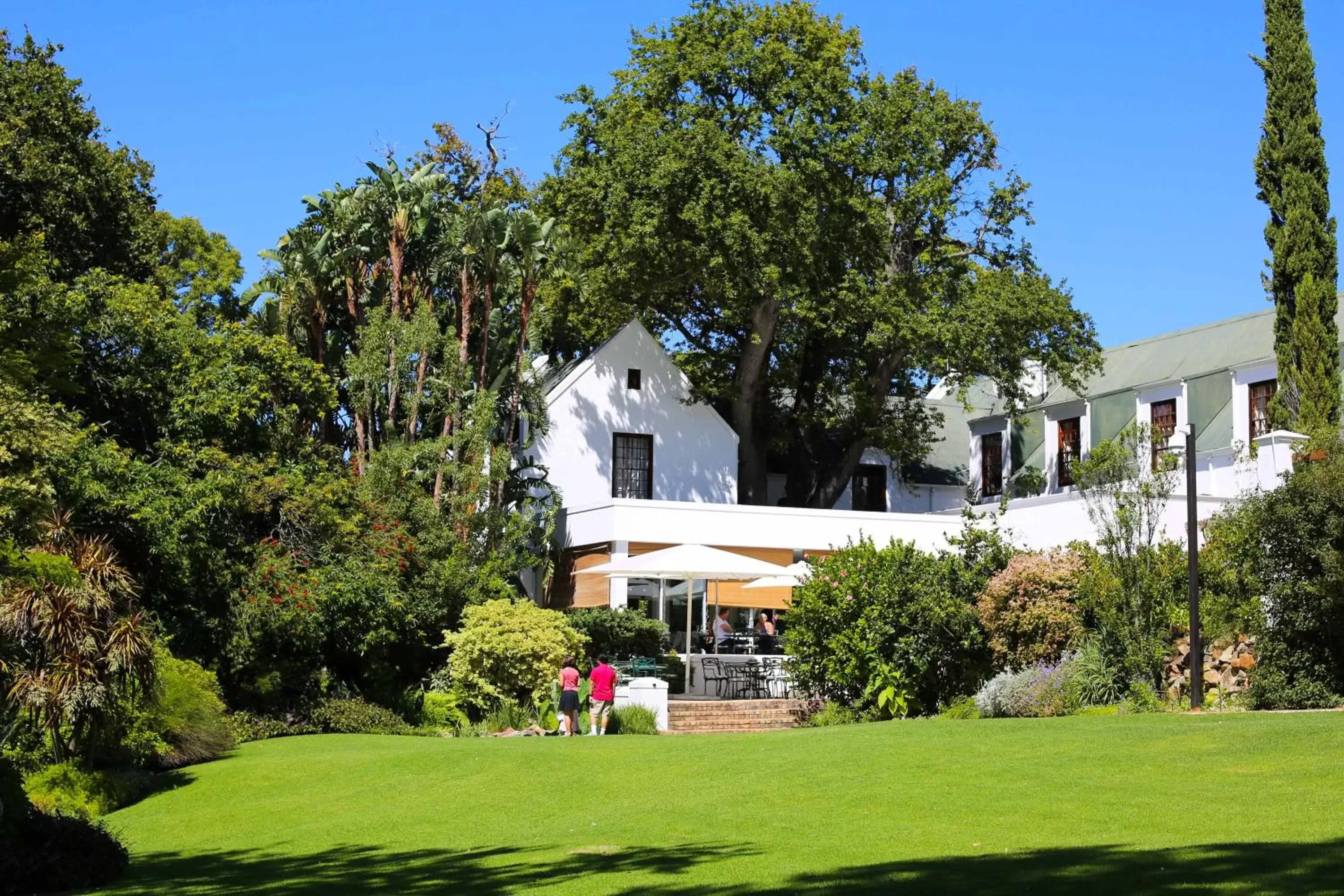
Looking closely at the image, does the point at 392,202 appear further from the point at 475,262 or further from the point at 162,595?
the point at 162,595

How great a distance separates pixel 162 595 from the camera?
2686 centimetres

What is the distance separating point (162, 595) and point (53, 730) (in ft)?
24.1

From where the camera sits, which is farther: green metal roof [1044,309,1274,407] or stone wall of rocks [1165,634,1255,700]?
green metal roof [1044,309,1274,407]

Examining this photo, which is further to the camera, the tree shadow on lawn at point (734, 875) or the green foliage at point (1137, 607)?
the green foliage at point (1137, 607)

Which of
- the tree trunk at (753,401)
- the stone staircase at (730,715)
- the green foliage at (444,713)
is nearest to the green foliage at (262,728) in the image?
the green foliage at (444,713)

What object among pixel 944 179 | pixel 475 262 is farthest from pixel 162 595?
pixel 944 179

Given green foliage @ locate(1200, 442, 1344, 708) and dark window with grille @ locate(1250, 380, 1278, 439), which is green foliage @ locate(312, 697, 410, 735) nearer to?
green foliage @ locate(1200, 442, 1344, 708)

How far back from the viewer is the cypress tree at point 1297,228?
1352 inches

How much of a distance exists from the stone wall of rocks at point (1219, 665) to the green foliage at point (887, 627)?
333 centimetres

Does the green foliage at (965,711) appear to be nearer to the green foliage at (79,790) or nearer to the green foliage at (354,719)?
the green foliage at (354,719)

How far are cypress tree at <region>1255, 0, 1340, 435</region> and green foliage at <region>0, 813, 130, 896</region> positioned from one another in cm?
2823

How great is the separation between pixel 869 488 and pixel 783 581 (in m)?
20.1

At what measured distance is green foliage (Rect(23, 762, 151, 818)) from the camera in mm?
Result: 19250

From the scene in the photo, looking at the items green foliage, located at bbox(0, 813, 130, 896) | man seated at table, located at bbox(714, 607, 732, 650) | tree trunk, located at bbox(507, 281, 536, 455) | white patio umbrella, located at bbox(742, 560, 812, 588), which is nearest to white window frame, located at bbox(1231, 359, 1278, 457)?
white patio umbrella, located at bbox(742, 560, 812, 588)
